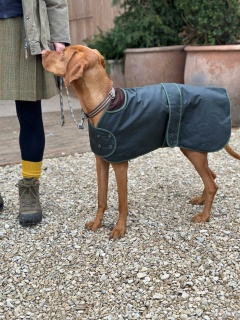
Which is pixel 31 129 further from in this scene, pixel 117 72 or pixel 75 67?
pixel 117 72

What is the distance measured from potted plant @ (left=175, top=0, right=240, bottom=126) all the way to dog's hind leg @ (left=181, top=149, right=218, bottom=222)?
2.71 m

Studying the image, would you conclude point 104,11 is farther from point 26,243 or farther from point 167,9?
point 26,243

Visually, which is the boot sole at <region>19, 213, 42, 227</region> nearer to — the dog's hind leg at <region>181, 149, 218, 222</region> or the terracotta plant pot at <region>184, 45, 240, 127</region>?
the dog's hind leg at <region>181, 149, 218, 222</region>

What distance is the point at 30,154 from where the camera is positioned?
282 centimetres

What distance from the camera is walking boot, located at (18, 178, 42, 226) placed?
285cm

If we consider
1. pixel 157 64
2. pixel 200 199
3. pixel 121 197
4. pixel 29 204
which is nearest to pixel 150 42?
pixel 157 64

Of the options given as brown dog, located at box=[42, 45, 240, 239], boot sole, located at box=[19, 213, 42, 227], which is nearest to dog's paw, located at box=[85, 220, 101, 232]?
brown dog, located at box=[42, 45, 240, 239]

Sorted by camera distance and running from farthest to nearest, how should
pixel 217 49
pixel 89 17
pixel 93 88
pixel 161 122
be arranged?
pixel 89 17, pixel 217 49, pixel 161 122, pixel 93 88

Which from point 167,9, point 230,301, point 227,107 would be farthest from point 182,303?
point 167,9

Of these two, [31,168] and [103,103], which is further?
[31,168]

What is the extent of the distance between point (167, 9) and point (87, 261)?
15.4 feet

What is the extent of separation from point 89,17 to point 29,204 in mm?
6785

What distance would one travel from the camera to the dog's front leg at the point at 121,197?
259 cm

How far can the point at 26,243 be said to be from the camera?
8.70 feet
